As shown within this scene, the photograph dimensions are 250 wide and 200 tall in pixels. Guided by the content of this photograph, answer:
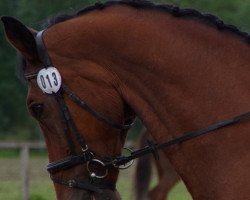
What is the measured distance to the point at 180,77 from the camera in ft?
11.6

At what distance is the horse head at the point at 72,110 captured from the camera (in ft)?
11.6

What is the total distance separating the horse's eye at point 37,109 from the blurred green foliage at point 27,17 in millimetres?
536

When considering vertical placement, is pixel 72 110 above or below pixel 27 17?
above

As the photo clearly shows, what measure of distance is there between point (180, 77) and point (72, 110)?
0.50 m

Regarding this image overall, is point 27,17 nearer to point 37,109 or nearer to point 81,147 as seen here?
point 37,109

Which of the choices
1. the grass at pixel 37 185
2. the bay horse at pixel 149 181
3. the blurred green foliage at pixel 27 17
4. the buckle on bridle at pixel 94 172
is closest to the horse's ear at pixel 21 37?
the blurred green foliage at pixel 27 17

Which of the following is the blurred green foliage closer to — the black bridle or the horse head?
the horse head

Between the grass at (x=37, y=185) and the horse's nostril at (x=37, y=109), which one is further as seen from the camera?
the grass at (x=37, y=185)

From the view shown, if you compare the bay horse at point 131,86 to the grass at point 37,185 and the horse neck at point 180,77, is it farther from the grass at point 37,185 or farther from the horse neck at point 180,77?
the grass at point 37,185

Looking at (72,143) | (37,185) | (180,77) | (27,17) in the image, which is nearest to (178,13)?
(180,77)

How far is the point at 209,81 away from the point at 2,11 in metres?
8.80

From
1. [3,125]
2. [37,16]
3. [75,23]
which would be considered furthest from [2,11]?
[3,125]

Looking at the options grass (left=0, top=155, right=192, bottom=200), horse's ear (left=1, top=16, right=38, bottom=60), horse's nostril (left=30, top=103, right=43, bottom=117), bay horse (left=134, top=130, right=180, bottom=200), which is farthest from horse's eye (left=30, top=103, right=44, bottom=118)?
grass (left=0, top=155, right=192, bottom=200)

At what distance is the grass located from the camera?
42.1ft
